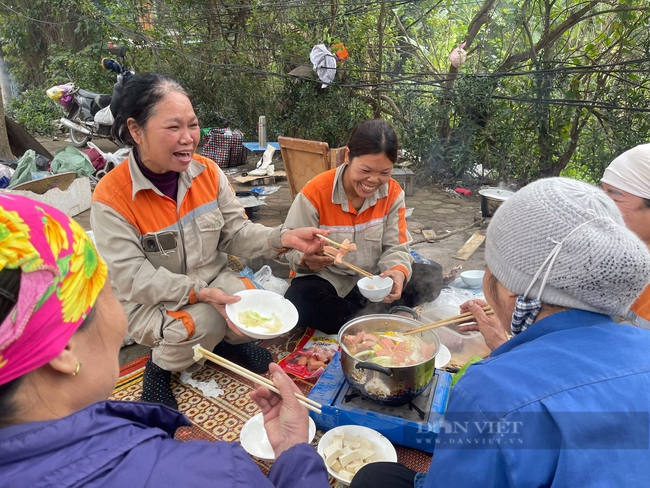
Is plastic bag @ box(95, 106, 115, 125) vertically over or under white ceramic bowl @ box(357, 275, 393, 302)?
over

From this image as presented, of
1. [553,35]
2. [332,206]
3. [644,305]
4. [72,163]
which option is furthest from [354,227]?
[553,35]

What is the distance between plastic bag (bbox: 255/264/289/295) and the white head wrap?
8.50ft

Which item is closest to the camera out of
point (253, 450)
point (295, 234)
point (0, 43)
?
point (253, 450)

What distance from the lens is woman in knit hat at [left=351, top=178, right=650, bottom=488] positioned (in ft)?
3.18

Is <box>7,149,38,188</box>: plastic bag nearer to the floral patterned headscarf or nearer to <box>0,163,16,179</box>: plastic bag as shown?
<box>0,163,16,179</box>: plastic bag

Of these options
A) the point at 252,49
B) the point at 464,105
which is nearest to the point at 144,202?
the point at 464,105

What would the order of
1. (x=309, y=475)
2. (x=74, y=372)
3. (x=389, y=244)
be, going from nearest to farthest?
(x=74, y=372)
(x=309, y=475)
(x=389, y=244)

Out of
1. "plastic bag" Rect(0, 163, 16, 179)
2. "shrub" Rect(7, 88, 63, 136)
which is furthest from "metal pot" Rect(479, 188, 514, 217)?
"shrub" Rect(7, 88, 63, 136)

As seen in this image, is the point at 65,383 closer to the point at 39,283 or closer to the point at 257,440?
the point at 39,283

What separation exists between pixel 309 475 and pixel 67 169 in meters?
6.65

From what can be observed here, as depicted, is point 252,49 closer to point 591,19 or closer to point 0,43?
point 591,19

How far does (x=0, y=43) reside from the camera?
49.0 ft

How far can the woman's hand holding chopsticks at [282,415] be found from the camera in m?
1.51

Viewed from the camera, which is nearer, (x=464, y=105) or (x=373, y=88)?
(x=464, y=105)
